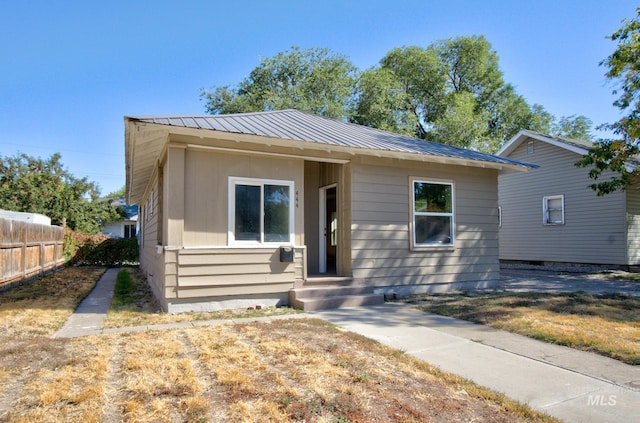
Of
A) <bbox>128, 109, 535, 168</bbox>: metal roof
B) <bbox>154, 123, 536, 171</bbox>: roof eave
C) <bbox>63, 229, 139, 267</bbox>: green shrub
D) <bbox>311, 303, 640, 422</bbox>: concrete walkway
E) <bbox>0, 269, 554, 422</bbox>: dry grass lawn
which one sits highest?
<bbox>128, 109, 535, 168</bbox>: metal roof

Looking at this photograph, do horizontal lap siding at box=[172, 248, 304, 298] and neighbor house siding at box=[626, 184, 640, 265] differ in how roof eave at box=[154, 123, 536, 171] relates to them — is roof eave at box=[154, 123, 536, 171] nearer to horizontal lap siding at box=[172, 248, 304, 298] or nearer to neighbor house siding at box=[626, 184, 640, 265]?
horizontal lap siding at box=[172, 248, 304, 298]

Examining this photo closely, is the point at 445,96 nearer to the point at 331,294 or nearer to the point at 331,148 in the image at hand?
the point at 331,148

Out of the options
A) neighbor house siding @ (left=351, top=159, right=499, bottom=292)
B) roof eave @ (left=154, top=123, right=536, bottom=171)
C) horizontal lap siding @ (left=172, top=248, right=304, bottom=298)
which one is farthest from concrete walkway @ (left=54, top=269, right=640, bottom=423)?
roof eave @ (left=154, top=123, right=536, bottom=171)

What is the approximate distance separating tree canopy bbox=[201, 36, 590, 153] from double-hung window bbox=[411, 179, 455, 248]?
751 inches

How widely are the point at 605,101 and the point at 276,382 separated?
617 inches

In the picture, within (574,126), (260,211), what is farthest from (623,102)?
(574,126)

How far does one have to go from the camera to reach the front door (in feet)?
31.0

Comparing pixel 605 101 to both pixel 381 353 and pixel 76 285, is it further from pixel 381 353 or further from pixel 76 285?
pixel 76 285

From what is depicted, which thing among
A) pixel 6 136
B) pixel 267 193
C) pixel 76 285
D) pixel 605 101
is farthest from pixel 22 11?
pixel 6 136

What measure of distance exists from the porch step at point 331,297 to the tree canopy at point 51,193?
2193cm

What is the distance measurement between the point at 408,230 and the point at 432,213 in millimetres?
774

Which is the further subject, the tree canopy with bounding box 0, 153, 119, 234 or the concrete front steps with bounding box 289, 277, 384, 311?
the tree canopy with bounding box 0, 153, 119, 234

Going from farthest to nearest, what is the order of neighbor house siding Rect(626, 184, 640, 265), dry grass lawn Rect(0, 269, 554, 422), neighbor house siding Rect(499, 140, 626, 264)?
neighbor house siding Rect(499, 140, 626, 264)
neighbor house siding Rect(626, 184, 640, 265)
dry grass lawn Rect(0, 269, 554, 422)

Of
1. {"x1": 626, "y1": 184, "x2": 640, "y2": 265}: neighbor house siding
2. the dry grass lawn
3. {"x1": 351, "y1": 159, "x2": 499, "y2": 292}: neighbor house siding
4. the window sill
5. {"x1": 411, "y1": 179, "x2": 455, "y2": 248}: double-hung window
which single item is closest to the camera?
the dry grass lawn
